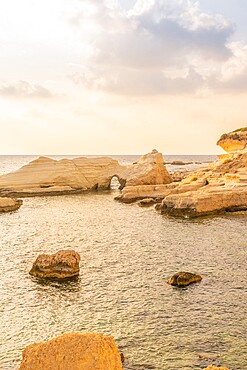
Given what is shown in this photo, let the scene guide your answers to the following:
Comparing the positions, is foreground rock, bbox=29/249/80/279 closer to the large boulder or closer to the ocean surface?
the ocean surface

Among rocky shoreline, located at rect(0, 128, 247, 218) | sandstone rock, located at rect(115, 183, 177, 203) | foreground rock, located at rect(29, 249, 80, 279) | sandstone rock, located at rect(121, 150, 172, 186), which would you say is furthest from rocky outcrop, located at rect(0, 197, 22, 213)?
foreground rock, located at rect(29, 249, 80, 279)

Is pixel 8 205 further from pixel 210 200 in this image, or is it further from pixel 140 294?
pixel 140 294

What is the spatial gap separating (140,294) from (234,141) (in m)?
72.3

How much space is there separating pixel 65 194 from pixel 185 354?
5208cm

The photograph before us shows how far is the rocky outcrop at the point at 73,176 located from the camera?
64.4m

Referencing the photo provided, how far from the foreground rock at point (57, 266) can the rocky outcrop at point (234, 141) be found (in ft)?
222

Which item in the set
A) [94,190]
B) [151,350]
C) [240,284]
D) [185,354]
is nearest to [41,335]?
[151,350]

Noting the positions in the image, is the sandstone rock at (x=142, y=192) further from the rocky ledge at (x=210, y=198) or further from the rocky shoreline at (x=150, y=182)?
the rocky ledge at (x=210, y=198)

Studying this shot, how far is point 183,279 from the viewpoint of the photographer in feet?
72.7

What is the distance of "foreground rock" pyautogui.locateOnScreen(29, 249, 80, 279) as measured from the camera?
2425 cm

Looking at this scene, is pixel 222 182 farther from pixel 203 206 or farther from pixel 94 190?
pixel 94 190

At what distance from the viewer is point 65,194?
216ft

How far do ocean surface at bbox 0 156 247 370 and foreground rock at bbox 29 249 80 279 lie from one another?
72 centimetres

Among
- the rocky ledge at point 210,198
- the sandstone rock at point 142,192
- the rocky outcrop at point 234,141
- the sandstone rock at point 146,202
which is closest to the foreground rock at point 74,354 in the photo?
the rocky ledge at point 210,198
